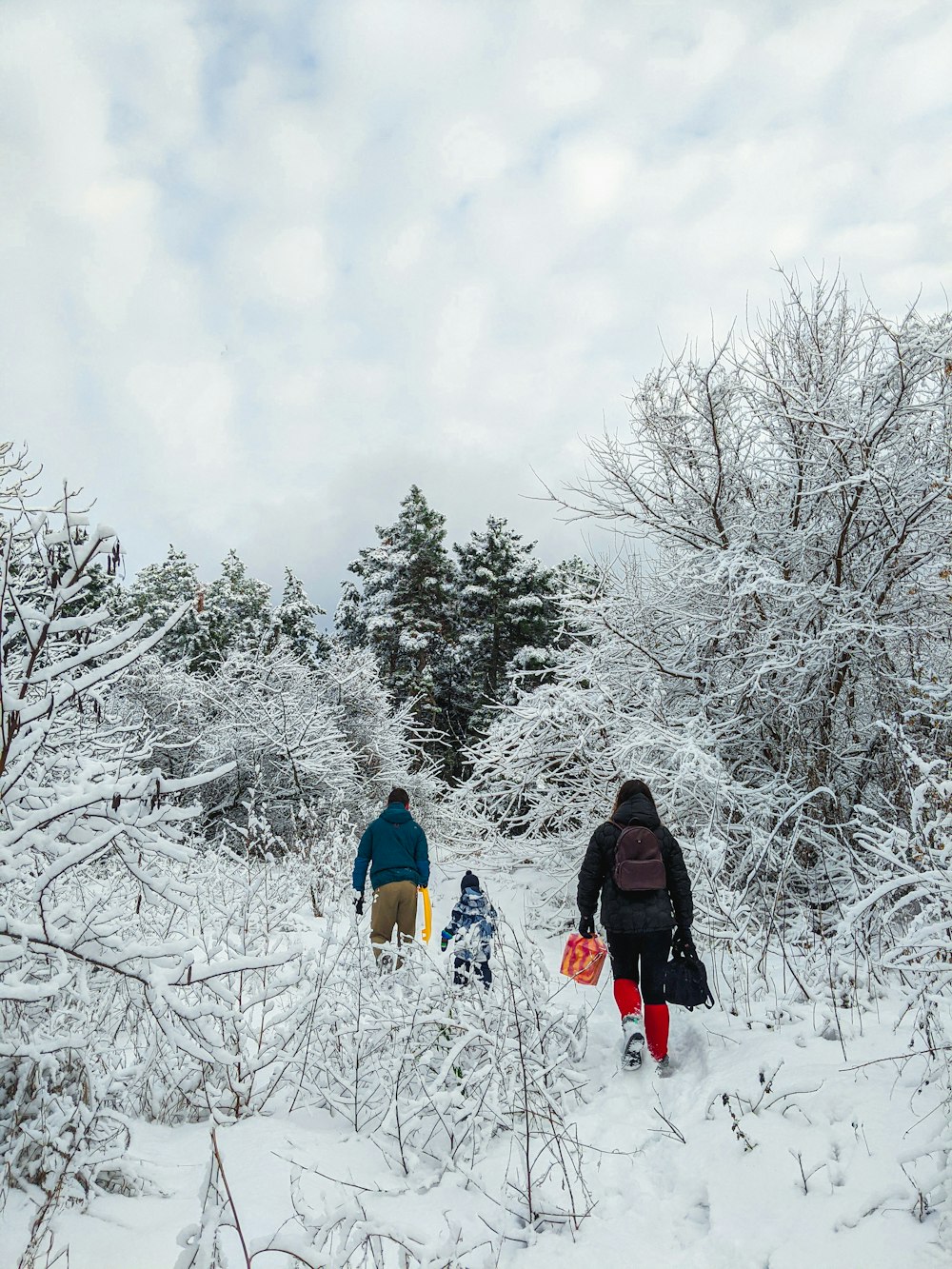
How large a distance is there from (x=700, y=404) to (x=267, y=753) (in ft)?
33.9

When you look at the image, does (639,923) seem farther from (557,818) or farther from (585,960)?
(557,818)

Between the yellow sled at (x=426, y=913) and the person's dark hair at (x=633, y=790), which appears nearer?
the person's dark hair at (x=633, y=790)

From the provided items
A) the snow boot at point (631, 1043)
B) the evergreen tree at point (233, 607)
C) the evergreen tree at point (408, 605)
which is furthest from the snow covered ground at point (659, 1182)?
the evergreen tree at point (233, 607)

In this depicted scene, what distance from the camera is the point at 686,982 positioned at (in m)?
4.01

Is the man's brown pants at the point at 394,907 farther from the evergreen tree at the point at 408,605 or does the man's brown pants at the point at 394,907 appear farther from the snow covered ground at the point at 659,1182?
the evergreen tree at the point at 408,605

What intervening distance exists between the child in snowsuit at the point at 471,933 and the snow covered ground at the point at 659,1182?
0.87 metres

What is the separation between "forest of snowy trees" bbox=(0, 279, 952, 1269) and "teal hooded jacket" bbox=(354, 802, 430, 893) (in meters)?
0.74

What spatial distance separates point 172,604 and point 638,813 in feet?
71.1

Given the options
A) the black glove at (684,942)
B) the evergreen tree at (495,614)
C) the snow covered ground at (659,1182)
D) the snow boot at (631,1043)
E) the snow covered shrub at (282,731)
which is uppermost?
the evergreen tree at (495,614)

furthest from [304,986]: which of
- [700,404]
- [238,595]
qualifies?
[238,595]

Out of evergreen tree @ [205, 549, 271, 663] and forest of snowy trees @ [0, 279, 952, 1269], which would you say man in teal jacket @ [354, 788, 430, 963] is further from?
evergreen tree @ [205, 549, 271, 663]

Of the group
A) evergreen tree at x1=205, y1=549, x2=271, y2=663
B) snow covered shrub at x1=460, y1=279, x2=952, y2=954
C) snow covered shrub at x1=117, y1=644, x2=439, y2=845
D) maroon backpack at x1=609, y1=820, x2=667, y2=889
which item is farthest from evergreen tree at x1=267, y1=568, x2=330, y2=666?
maroon backpack at x1=609, y1=820, x2=667, y2=889

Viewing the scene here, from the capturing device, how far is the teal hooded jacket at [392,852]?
20.1ft

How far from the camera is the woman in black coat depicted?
4043 millimetres
